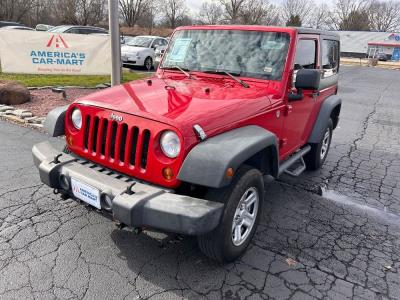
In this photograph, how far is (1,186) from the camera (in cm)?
425

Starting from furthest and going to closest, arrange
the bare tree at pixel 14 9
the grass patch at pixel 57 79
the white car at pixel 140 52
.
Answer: the bare tree at pixel 14 9 → the white car at pixel 140 52 → the grass patch at pixel 57 79

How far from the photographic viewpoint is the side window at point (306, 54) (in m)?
3.89

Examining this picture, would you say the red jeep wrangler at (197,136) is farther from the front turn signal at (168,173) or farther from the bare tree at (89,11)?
the bare tree at (89,11)

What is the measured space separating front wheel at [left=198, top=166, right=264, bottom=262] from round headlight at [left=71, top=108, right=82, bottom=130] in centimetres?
139

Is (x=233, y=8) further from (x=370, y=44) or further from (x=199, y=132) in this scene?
(x=199, y=132)

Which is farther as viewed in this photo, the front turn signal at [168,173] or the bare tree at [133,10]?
the bare tree at [133,10]

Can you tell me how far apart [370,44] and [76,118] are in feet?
189

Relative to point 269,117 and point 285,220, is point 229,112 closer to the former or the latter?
point 269,117

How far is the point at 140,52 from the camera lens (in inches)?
612

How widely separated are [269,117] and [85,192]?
180cm

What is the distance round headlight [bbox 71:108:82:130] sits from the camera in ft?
10.7

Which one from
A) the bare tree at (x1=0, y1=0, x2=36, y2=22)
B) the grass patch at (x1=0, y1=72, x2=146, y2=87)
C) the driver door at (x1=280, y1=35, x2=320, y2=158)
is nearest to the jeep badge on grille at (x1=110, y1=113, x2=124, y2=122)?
the driver door at (x1=280, y1=35, x2=320, y2=158)

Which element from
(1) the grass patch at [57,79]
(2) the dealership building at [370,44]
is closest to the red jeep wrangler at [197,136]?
(1) the grass patch at [57,79]

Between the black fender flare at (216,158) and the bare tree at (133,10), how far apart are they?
64.2 metres
